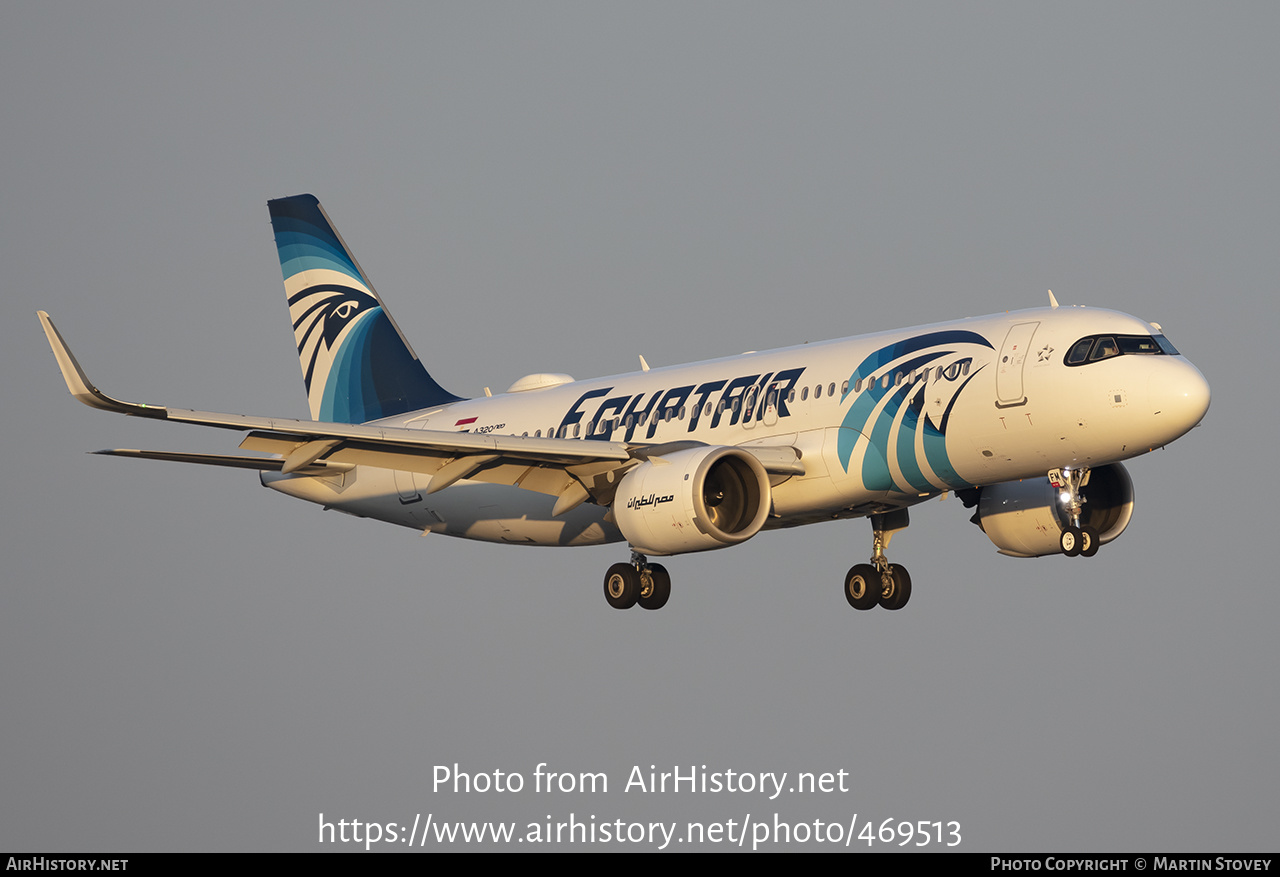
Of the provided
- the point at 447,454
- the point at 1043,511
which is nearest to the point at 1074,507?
the point at 1043,511

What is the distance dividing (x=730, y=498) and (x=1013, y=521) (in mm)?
8185

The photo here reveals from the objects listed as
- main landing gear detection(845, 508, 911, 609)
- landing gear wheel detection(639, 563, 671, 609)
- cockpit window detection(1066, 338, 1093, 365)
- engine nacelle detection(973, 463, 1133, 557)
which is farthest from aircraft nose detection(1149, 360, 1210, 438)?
landing gear wheel detection(639, 563, 671, 609)

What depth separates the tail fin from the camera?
4769cm

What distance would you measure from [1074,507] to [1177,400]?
137 inches

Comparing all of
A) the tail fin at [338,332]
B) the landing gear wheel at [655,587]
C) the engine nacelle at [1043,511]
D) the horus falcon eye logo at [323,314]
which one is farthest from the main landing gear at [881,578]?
the horus falcon eye logo at [323,314]

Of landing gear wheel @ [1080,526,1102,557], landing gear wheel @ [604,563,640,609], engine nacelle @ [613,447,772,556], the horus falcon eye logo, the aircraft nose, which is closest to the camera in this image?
the aircraft nose

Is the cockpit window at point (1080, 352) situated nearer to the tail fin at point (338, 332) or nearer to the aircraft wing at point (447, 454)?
the aircraft wing at point (447, 454)

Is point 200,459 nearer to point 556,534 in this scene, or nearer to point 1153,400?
point 556,534

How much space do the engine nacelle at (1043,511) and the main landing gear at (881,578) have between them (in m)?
2.17

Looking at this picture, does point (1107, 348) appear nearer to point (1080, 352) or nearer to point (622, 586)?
point (1080, 352)

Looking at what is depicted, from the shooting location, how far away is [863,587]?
133ft

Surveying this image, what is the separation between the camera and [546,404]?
43000 mm

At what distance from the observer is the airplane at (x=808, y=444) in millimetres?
33625

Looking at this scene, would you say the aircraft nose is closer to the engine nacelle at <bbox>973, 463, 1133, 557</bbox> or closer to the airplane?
the airplane
